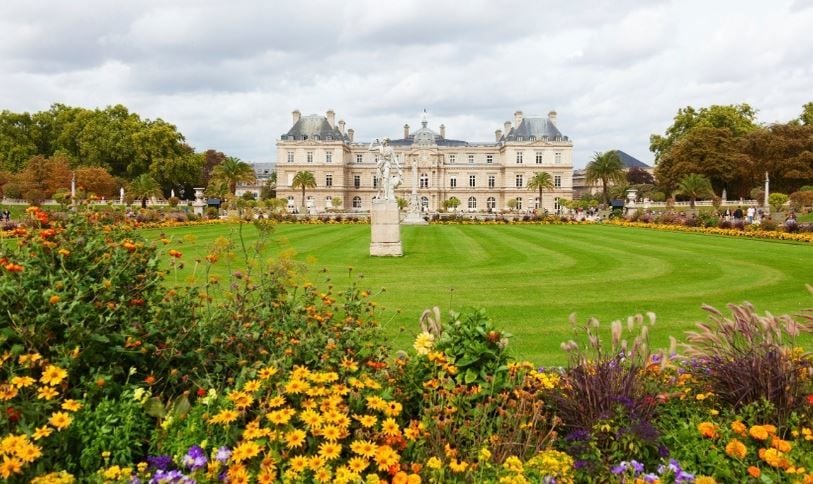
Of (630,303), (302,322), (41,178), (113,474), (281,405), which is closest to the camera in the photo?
(113,474)

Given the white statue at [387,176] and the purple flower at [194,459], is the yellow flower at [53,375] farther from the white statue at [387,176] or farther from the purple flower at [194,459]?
the white statue at [387,176]

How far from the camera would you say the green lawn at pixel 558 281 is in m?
8.77

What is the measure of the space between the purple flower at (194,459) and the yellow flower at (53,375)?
838mm

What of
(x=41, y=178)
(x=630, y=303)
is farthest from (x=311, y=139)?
(x=630, y=303)

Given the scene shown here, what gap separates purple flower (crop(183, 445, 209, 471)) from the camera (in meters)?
3.34

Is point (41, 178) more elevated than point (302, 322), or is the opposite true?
point (41, 178)

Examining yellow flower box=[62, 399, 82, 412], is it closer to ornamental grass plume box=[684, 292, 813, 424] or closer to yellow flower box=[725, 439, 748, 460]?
yellow flower box=[725, 439, 748, 460]

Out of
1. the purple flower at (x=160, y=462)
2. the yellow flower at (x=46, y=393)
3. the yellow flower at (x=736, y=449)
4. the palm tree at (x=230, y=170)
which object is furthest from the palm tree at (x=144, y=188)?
the yellow flower at (x=736, y=449)

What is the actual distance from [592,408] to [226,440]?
2447 millimetres

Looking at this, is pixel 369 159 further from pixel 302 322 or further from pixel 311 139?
pixel 302 322

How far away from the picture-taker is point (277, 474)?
11.3 feet

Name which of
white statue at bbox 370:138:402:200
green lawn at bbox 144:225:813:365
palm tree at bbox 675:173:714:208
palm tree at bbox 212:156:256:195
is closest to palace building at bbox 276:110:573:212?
palm tree at bbox 212:156:256:195

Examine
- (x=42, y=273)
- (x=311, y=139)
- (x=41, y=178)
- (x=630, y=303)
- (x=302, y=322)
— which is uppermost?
(x=311, y=139)

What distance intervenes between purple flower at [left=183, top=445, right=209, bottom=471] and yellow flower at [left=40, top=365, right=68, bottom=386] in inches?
33.0
